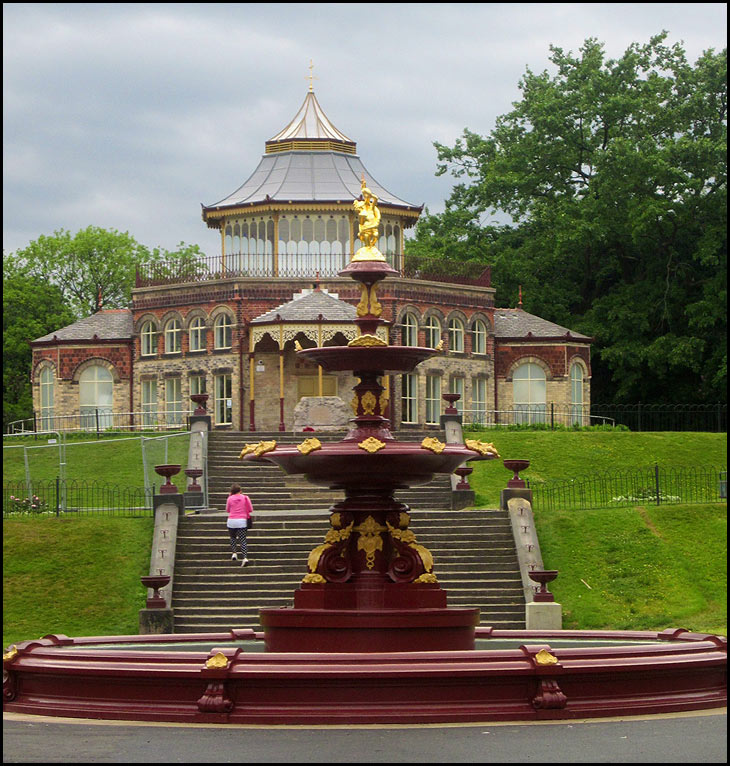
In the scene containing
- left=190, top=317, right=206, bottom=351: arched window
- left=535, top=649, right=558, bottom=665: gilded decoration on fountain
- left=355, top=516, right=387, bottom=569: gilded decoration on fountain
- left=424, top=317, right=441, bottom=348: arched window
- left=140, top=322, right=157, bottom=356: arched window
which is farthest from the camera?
left=140, top=322, right=157, bottom=356: arched window

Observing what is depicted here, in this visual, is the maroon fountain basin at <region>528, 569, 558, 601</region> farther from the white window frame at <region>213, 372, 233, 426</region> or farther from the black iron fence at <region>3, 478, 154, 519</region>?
the white window frame at <region>213, 372, 233, 426</region>

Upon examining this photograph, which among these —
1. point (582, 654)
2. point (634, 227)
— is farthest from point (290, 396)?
point (582, 654)

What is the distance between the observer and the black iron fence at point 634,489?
36.1m

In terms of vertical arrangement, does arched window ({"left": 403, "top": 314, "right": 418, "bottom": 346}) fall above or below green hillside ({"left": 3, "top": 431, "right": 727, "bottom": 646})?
above

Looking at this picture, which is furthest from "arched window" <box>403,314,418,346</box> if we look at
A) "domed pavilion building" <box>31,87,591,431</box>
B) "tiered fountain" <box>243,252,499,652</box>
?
"tiered fountain" <box>243,252,499,652</box>

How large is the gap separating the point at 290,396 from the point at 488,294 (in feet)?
28.8

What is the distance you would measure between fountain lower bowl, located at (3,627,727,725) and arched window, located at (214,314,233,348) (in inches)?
1396

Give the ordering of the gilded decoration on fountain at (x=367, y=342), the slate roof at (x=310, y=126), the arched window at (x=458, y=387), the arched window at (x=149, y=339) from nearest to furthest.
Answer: the gilded decoration on fountain at (x=367, y=342), the arched window at (x=458, y=387), the arched window at (x=149, y=339), the slate roof at (x=310, y=126)

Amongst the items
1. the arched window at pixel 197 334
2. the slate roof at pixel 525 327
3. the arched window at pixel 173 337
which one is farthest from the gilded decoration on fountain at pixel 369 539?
the slate roof at pixel 525 327

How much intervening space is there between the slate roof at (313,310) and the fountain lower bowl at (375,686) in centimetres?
3201

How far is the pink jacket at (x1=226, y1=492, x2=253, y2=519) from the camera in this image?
29.4 metres

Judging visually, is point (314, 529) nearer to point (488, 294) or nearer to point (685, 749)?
point (685, 749)

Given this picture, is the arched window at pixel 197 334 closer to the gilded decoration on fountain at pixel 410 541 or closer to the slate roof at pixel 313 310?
the slate roof at pixel 313 310

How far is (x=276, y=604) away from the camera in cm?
2844
